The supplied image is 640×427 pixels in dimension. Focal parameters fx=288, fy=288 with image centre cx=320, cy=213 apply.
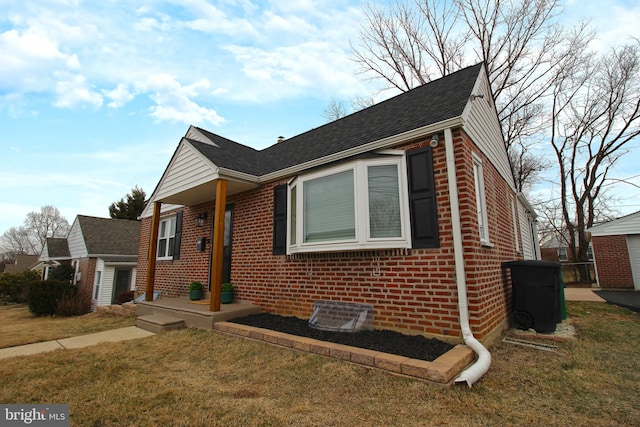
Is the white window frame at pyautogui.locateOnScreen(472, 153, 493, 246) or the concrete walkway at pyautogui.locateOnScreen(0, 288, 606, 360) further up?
the white window frame at pyautogui.locateOnScreen(472, 153, 493, 246)

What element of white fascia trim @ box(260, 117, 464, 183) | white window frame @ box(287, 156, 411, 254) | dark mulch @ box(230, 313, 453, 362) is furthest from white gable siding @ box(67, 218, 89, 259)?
white window frame @ box(287, 156, 411, 254)

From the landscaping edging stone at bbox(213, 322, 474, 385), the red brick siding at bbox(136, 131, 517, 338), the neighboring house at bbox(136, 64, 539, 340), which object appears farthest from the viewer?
the neighboring house at bbox(136, 64, 539, 340)

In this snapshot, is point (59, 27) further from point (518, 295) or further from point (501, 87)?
point (501, 87)

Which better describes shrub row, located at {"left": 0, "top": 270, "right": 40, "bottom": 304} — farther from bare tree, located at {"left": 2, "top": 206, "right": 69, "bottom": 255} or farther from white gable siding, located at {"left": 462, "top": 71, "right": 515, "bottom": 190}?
white gable siding, located at {"left": 462, "top": 71, "right": 515, "bottom": 190}

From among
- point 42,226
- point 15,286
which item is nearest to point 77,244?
point 15,286

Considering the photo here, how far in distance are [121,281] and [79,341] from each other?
14755 mm

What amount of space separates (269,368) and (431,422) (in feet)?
6.22

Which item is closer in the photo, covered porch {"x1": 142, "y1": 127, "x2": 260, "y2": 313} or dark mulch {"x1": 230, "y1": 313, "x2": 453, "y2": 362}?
dark mulch {"x1": 230, "y1": 313, "x2": 453, "y2": 362}

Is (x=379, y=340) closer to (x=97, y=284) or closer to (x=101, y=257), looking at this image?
(x=101, y=257)

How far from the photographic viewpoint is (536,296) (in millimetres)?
4766

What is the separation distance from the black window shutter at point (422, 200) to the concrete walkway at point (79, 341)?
5122 mm

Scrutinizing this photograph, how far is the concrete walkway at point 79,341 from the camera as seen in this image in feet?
14.1

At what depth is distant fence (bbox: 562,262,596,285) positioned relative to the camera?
15.7 m

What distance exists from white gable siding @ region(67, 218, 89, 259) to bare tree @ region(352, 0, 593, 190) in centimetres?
1959
